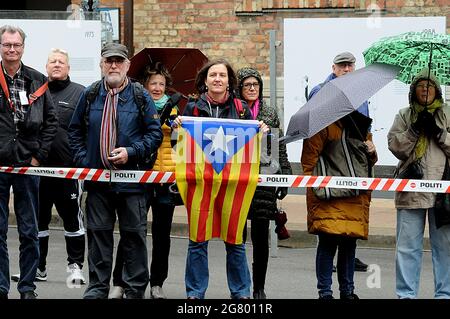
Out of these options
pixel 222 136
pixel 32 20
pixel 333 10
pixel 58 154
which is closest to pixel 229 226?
pixel 222 136

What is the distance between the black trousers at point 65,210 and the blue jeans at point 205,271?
1.84m

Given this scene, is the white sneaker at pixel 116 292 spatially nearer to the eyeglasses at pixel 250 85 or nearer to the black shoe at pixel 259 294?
the black shoe at pixel 259 294

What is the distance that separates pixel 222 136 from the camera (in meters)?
9.27

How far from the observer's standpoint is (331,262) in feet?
32.0

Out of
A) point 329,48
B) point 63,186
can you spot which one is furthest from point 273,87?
point 63,186

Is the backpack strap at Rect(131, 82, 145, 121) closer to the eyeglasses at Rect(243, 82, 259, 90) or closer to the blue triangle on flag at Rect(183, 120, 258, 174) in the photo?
the blue triangle on flag at Rect(183, 120, 258, 174)

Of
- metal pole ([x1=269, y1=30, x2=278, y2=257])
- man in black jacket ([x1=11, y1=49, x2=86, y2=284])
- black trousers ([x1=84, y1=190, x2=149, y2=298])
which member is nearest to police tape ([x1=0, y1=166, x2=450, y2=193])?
black trousers ([x1=84, y1=190, x2=149, y2=298])

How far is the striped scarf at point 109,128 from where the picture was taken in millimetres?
9180

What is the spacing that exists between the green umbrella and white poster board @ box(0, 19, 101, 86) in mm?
6610

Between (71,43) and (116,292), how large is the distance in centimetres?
639

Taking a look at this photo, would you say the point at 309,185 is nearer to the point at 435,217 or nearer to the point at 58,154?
the point at 435,217

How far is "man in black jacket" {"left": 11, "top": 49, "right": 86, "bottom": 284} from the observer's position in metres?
10.6

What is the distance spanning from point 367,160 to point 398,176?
273 millimetres

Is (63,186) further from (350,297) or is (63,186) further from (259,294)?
(350,297)
